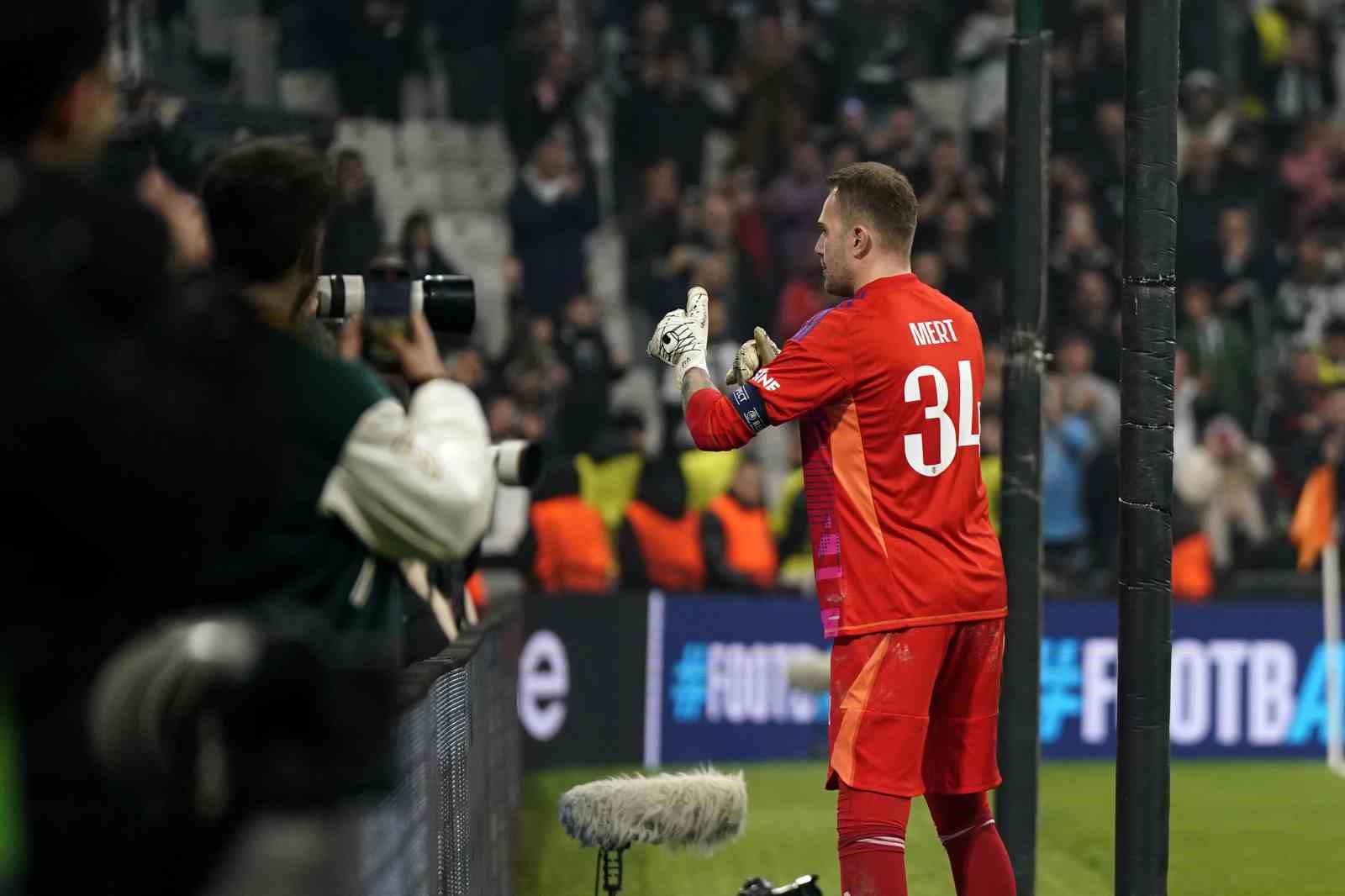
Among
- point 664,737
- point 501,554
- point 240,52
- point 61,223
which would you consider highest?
point 240,52

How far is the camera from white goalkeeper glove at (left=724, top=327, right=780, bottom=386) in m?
6.20

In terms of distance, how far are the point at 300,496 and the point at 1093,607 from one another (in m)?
10.1

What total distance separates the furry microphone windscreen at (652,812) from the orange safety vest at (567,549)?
23.2ft

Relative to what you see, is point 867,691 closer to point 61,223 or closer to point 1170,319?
point 1170,319

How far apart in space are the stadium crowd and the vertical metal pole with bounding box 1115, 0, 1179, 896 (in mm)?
8304

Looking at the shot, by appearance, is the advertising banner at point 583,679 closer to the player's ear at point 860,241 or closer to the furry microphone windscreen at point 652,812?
the furry microphone windscreen at point 652,812

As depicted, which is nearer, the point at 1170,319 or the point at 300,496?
Answer: the point at 300,496

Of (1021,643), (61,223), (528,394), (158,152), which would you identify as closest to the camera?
(61,223)

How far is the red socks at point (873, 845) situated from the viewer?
5.77 meters

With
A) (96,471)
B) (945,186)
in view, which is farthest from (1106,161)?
(96,471)

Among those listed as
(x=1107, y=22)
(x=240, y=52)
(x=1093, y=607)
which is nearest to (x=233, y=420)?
(x=1093, y=607)

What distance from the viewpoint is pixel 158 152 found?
12.2 m

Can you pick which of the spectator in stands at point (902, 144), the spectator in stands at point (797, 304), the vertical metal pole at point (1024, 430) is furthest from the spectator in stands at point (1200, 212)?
the vertical metal pole at point (1024, 430)

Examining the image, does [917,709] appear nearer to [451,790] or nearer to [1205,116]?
[451,790]
